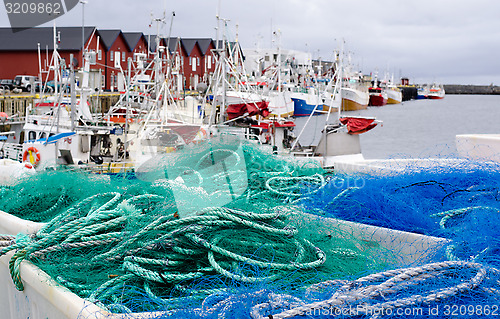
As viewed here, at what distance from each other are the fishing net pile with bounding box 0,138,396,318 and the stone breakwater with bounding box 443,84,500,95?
16236 centimetres

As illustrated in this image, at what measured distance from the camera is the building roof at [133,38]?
152ft

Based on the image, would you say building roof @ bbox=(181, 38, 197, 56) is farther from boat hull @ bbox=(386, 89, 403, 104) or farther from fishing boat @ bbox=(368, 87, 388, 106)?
boat hull @ bbox=(386, 89, 403, 104)

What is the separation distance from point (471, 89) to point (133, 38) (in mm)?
132330

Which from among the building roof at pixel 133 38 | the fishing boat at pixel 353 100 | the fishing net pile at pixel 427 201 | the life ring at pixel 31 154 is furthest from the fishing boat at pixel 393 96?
the fishing net pile at pixel 427 201

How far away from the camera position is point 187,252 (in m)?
3.14

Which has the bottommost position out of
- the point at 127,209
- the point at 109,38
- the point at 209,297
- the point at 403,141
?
the point at 403,141

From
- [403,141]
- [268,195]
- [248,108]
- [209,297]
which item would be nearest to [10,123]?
[248,108]

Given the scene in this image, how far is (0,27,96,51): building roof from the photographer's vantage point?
37812 mm

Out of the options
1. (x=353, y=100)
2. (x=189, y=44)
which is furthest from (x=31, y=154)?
(x=353, y=100)

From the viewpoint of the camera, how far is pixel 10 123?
21469 millimetres

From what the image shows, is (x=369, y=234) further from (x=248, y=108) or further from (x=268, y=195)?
(x=248, y=108)

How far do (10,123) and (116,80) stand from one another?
23.6 metres

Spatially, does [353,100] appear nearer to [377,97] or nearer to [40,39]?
[377,97]

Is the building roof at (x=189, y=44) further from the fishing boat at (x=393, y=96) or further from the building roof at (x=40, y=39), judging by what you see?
the fishing boat at (x=393, y=96)
